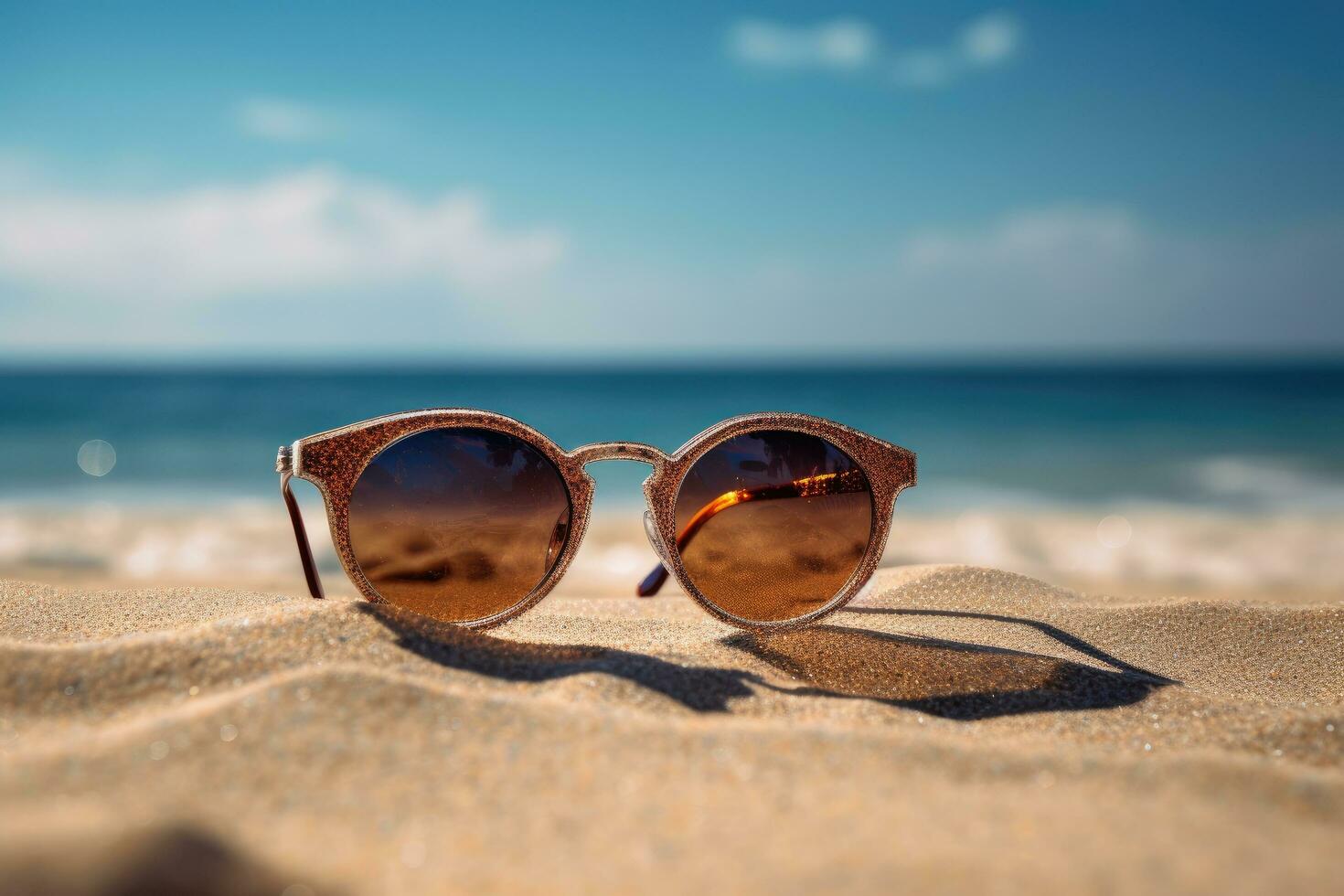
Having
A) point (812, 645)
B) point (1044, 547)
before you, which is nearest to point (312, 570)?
point (812, 645)

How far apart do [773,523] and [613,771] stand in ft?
4.00

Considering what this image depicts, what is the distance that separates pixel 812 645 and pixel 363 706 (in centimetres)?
128

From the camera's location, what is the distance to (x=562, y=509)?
231 cm

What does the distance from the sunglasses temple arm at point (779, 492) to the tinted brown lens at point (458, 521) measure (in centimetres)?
34

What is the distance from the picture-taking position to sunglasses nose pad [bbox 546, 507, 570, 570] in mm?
2311

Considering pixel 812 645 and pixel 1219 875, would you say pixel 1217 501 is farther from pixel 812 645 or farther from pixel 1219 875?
pixel 1219 875

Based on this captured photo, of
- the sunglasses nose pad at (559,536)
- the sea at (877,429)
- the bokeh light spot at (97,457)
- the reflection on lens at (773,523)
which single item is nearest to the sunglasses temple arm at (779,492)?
the reflection on lens at (773,523)

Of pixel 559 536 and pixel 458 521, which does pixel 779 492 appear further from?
pixel 458 521

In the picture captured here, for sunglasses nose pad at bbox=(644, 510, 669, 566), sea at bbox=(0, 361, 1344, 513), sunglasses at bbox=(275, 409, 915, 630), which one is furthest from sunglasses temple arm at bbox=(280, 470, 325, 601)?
sea at bbox=(0, 361, 1344, 513)

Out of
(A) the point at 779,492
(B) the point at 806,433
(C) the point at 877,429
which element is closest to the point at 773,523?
(A) the point at 779,492

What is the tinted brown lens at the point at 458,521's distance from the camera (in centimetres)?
214

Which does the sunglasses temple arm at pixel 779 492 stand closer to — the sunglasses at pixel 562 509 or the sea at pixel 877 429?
the sunglasses at pixel 562 509

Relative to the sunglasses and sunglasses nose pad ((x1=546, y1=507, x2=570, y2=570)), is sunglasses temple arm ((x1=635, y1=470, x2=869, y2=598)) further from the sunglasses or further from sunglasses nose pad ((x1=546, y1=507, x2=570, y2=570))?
sunglasses nose pad ((x1=546, y1=507, x2=570, y2=570))

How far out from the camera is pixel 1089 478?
48.5 ft
